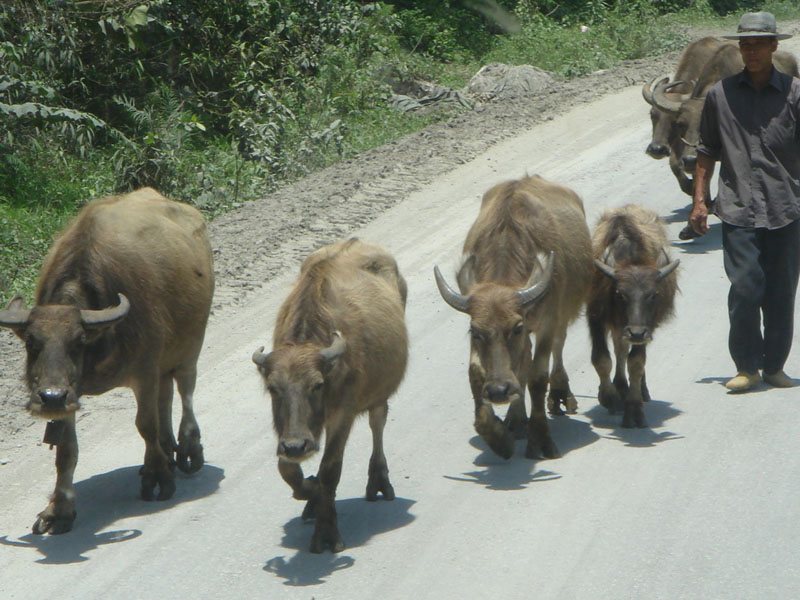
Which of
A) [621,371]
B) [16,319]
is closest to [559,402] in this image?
[621,371]

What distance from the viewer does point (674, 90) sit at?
15.0m

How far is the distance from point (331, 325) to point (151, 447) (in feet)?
5.61

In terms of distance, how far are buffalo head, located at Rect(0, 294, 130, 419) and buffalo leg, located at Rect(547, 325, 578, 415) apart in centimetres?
342

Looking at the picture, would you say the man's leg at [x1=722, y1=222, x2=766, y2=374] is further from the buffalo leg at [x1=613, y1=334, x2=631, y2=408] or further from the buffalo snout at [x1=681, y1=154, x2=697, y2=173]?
the buffalo snout at [x1=681, y1=154, x2=697, y2=173]

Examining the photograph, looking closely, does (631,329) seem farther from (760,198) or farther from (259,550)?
(259,550)

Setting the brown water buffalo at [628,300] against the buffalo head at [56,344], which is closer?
the buffalo head at [56,344]

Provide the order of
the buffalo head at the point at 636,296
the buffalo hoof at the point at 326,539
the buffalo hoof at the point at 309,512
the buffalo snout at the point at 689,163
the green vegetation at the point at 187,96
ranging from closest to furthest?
1. the buffalo hoof at the point at 326,539
2. the buffalo hoof at the point at 309,512
3. the buffalo head at the point at 636,296
4. the buffalo snout at the point at 689,163
5. the green vegetation at the point at 187,96

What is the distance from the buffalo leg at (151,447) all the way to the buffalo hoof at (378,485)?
1351mm

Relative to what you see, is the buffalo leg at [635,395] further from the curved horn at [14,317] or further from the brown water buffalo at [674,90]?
the brown water buffalo at [674,90]

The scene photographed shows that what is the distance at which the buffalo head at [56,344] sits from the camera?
660cm

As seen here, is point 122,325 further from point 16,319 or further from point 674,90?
point 674,90

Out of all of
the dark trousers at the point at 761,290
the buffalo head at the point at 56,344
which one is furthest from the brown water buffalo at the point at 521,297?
the buffalo head at the point at 56,344

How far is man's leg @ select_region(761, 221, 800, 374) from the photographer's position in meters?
8.56

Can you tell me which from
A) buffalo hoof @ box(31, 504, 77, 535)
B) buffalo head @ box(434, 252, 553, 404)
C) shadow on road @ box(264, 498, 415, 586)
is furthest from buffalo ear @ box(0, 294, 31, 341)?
buffalo head @ box(434, 252, 553, 404)
